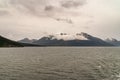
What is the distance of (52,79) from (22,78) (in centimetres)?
725

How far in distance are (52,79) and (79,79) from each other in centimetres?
628

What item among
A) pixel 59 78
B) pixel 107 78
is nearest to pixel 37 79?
pixel 59 78

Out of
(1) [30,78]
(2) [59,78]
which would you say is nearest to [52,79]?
(2) [59,78]

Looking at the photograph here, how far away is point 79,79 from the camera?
146 feet

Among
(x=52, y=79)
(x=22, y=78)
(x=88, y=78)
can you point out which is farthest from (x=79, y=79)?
(x=22, y=78)

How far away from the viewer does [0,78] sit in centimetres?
4516

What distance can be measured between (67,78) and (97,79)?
7.00 m

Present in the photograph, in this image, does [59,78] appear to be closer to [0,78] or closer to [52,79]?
[52,79]

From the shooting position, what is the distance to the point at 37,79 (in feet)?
145

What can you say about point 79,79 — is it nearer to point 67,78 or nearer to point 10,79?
point 67,78

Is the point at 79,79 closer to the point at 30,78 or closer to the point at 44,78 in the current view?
the point at 44,78

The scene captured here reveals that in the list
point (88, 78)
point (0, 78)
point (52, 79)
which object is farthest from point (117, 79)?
point (0, 78)

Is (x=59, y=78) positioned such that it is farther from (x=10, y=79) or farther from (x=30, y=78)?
(x=10, y=79)

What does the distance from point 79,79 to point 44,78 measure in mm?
8209
